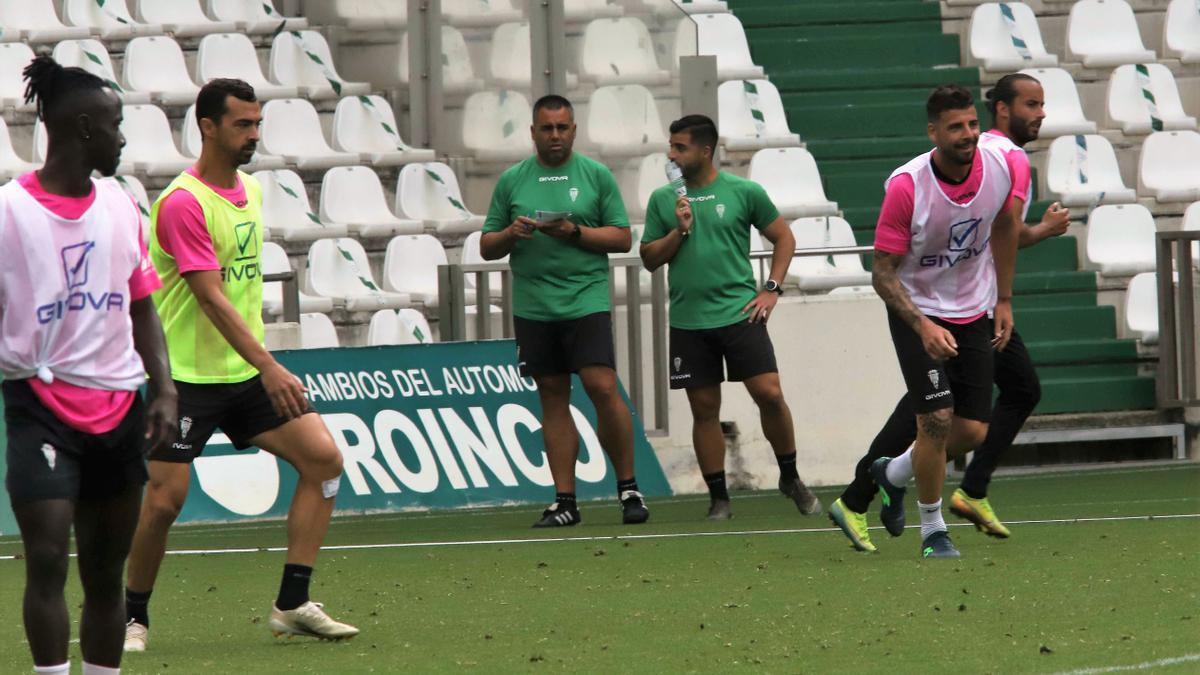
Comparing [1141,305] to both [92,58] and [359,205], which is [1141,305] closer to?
[359,205]

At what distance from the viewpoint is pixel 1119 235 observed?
17062 mm

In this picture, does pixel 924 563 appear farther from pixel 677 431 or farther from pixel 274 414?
pixel 677 431

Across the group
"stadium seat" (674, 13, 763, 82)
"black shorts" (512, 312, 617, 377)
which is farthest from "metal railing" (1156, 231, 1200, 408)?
"black shorts" (512, 312, 617, 377)

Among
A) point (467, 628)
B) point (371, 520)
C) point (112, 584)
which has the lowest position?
point (371, 520)

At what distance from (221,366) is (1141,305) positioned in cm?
1058

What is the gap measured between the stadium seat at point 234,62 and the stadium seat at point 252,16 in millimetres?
645

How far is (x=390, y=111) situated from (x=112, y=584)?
12.0 m

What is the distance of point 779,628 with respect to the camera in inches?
272

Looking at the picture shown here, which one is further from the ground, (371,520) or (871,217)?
(871,217)

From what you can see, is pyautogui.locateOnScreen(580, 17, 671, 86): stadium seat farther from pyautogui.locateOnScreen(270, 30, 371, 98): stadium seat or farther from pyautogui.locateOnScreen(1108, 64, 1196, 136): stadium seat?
pyautogui.locateOnScreen(1108, 64, 1196, 136): stadium seat

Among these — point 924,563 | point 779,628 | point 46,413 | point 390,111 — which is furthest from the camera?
point 390,111

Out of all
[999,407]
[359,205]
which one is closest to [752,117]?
[359,205]

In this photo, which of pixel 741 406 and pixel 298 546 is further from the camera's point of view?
pixel 741 406

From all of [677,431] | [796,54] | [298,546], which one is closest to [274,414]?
[298,546]
